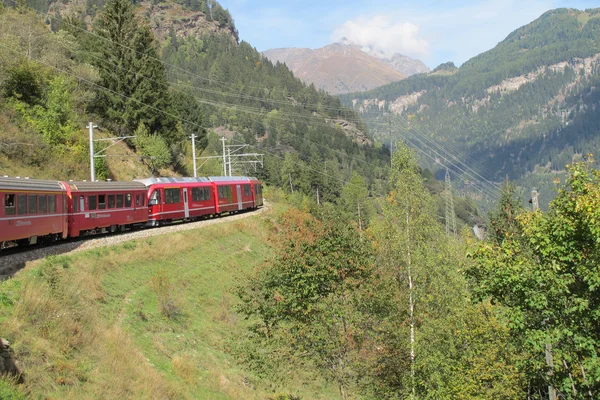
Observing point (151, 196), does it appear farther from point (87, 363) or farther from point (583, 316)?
point (583, 316)

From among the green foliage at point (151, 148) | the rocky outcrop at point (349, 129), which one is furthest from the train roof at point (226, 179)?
the rocky outcrop at point (349, 129)

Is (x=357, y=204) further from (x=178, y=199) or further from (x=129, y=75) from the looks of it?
(x=178, y=199)

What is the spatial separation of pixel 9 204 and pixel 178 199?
59.1 feet

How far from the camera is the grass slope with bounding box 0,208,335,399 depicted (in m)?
12.9

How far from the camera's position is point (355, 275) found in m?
19.6

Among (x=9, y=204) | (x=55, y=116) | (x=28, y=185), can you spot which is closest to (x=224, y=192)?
(x=55, y=116)

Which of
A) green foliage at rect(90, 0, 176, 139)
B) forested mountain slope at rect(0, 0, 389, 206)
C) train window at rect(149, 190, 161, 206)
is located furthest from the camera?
green foliage at rect(90, 0, 176, 139)

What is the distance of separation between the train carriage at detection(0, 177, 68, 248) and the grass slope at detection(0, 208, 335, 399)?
5.90ft

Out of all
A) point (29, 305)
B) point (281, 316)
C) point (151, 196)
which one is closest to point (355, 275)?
point (281, 316)

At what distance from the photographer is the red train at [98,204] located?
20562mm

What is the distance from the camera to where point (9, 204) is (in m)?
19.8

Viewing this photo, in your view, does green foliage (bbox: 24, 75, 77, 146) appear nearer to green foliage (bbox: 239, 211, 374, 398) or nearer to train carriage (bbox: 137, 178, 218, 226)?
train carriage (bbox: 137, 178, 218, 226)

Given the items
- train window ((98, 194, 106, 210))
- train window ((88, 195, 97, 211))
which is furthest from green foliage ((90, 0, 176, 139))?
train window ((88, 195, 97, 211))

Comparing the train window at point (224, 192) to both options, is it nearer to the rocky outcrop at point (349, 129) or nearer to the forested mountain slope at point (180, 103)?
the forested mountain slope at point (180, 103)
